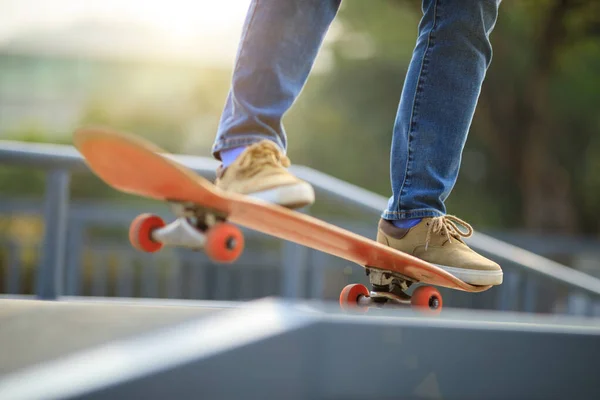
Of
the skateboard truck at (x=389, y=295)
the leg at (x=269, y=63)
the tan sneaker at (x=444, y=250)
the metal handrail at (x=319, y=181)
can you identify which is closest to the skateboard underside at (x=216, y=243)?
the skateboard truck at (x=389, y=295)

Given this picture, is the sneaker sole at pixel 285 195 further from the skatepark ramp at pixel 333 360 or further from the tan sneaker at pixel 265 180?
the skatepark ramp at pixel 333 360

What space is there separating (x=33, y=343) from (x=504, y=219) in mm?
10915

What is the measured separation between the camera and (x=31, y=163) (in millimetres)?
2625

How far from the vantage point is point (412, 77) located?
5.95ft

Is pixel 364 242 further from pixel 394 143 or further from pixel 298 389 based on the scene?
pixel 298 389

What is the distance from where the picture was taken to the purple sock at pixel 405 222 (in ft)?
6.15

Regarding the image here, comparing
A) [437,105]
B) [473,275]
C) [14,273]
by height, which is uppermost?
[437,105]

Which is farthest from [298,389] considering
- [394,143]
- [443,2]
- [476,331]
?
[443,2]

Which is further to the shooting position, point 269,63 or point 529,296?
point 529,296

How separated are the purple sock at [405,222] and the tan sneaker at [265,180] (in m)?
0.27

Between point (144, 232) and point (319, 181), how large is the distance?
1351 mm

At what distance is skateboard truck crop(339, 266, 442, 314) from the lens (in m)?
2.01

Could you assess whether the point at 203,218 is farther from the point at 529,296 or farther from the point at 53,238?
the point at 529,296

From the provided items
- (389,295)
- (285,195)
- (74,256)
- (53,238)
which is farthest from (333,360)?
(74,256)
